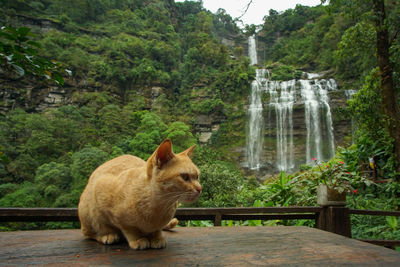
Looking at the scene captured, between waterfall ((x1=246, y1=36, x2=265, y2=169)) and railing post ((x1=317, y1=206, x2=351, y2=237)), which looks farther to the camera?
waterfall ((x1=246, y1=36, x2=265, y2=169))

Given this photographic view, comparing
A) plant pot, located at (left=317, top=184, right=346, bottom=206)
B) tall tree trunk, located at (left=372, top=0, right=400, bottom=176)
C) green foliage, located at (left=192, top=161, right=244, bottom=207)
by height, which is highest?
tall tree trunk, located at (left=372, top=0, right=400, bottom=176)

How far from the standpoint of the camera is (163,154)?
1.17 m

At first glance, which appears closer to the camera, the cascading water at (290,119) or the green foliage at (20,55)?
the green foliage at (20,55)

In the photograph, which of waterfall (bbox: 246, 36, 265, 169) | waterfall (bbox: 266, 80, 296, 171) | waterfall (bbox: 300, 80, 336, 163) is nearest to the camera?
waterfall (bbox: 300, 80, 336, 163)

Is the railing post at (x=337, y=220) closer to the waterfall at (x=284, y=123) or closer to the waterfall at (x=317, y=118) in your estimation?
the waterfall at (x=317, y=118)

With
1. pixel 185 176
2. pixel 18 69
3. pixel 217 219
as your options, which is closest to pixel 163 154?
pixel 185 176

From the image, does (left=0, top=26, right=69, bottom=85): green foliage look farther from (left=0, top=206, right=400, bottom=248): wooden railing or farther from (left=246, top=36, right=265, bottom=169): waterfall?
(left=246, top=36, right=265, bottom=169): waterfall

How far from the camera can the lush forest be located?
463 cm

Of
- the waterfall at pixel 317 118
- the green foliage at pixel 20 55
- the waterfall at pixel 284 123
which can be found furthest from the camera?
the waterfall at pixel 284 123

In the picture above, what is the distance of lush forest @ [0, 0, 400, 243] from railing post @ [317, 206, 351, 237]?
372 millimetres

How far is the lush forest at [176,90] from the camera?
4.63m

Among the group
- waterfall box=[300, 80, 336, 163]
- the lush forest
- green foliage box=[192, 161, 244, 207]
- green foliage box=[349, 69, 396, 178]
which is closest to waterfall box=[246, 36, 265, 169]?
the lush forest

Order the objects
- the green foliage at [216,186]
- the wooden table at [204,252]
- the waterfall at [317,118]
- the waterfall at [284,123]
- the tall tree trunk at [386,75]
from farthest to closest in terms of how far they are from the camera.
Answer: the waterfall at [284,123], the waterfall at [317,118], the green foliage at [216,186], the tall tree trunk at [386,75], the wooden table at [204,252]

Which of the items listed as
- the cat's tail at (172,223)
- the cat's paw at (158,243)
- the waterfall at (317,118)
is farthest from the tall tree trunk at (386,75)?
the waterfall at (317,118)
